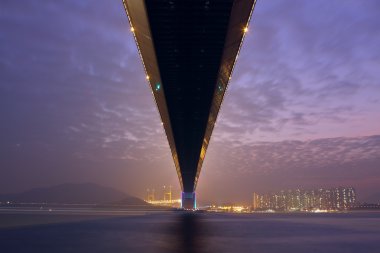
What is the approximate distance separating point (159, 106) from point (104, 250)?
808 inches

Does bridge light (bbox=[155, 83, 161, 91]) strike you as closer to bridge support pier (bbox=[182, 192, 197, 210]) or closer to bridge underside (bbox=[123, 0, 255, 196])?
bridge underside (bbox=[123, 0, 255, 196])

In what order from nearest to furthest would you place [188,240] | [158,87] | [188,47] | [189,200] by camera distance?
[188,240], [188,47], [158,87], [189,200]

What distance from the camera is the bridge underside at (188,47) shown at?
62.9 ft

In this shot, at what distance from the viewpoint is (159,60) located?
24891 mm

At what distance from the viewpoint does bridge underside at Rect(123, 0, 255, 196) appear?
19.2 meters

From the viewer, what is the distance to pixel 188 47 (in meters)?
23.5

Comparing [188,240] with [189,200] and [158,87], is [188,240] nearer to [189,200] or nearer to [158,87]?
[158,87]

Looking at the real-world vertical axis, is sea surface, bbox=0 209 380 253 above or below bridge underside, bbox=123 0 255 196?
below

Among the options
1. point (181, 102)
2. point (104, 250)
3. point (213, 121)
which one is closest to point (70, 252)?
point (104, 250)

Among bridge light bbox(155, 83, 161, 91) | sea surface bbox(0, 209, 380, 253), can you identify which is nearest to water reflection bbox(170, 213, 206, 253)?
sea surface bbox(0, 209, 380, 253)

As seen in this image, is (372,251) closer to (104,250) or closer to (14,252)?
(104,250)

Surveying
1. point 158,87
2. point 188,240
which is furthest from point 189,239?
point 158,87

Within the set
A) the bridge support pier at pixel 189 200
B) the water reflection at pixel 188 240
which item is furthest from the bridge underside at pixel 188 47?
the bridge support pier at pixel 189 200

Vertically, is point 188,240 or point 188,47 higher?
point 188,47
